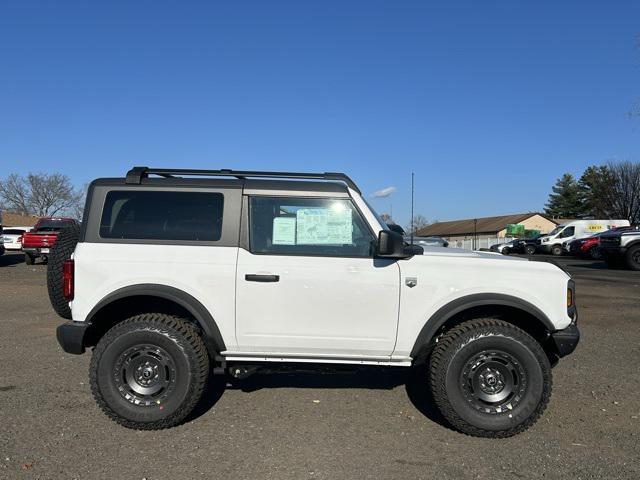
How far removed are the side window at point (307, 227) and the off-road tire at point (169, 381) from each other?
3.08 feet

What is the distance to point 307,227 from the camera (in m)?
4.16

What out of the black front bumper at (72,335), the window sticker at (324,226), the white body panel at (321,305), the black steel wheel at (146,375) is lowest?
the black steel wheel at (146,375)

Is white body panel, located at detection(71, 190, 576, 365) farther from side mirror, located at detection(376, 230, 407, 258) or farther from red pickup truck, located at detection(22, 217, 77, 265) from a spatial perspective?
red pickup truck, located at detection(22, 217, 77, 265)

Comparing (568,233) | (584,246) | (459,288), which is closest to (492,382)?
(459,288)

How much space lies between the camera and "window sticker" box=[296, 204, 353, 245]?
4133mm

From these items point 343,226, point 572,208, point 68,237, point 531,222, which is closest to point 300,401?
point 343,226

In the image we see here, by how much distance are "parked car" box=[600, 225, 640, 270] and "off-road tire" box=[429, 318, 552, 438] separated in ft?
62.3

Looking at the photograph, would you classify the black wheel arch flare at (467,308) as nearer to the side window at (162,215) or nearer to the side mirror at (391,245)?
the side mirror at (391,245)

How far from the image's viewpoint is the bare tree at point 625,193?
175ft

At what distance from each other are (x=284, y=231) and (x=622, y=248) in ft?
65.5

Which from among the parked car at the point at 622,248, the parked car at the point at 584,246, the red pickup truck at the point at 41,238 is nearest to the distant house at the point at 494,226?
the parked car at the point at 584,246

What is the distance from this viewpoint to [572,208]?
81.1m

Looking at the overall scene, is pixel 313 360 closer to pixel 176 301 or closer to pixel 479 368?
pixel 176 301

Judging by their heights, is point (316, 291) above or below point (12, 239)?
below
